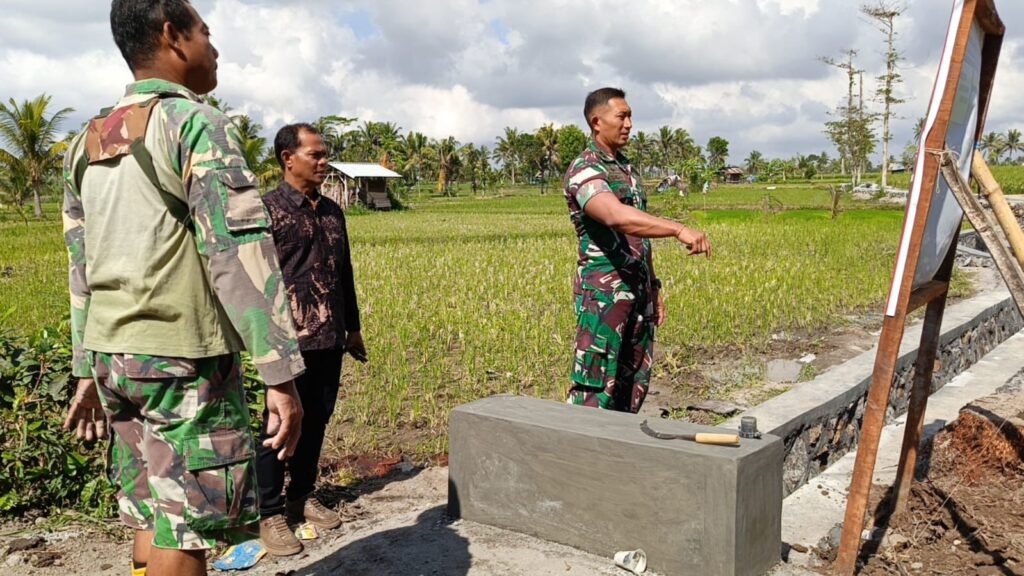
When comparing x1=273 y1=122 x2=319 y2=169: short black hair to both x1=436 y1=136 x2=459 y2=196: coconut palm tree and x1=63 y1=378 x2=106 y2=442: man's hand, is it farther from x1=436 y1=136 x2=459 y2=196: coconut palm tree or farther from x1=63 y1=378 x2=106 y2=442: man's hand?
x1=436 y1=136 x2=459 y2=196: coconut palm tree

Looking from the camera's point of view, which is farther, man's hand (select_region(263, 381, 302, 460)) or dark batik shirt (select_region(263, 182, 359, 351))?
dark batik shirt (select_region(263, 182, 359, 351))

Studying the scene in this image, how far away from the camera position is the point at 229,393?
214 cm

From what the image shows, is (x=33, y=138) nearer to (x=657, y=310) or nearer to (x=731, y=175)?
(x=657, y=310)

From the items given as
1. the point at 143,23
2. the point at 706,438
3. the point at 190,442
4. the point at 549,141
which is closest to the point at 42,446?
the point at 190,442

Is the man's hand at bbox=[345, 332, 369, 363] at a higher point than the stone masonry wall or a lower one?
higher

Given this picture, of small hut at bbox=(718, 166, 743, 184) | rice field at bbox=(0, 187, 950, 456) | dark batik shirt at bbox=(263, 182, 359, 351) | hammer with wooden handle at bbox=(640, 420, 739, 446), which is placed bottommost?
rice field at bbox=(0, 187, 950, 456)

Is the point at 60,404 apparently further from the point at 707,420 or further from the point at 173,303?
the point at 707,420

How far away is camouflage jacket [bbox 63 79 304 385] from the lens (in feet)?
6.55

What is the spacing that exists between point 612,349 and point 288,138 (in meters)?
1.66

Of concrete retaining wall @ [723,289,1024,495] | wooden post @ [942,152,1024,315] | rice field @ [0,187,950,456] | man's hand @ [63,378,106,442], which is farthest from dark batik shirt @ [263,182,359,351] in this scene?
wooden post @ [942,152,1024,315]

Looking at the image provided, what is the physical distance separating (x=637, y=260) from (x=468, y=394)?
219 centimetres

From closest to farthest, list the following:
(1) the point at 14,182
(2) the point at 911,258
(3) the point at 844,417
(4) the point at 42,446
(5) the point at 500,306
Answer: (2) the point at 911,258, (4) the point at 42,446, (3) the point at 844,417, (5) the point at 500,306, (1) the point at 14,182

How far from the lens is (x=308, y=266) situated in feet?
11.8

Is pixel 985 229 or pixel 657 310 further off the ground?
pixel 985 229
